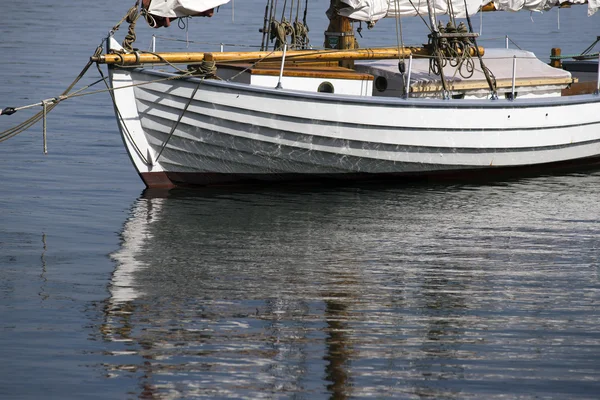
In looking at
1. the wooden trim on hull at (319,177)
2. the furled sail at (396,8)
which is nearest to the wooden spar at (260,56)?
the furled sail at (396,8)

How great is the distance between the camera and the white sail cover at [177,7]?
652 inches

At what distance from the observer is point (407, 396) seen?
28.5ft

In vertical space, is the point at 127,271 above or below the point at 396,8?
below

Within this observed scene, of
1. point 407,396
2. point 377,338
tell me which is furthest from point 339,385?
point 377,338

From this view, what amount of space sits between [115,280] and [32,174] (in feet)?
23.9

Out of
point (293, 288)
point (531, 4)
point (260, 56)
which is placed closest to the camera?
point (293, 288)

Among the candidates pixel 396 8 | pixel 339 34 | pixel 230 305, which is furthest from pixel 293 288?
pixel 396 8

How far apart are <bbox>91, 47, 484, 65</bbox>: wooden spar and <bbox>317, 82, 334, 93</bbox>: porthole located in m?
0.61

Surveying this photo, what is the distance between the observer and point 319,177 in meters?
18.0

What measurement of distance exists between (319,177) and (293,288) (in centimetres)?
644

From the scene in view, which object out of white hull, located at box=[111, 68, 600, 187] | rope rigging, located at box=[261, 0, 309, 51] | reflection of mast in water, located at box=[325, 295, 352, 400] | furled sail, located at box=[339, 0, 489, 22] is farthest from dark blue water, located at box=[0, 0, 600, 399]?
furled sail, located at box=[339, 0, 489, 22]

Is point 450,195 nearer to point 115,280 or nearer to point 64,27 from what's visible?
point 115,280

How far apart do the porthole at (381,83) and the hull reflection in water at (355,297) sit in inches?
86.3

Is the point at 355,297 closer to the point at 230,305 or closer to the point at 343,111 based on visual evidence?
the point at 230,305
